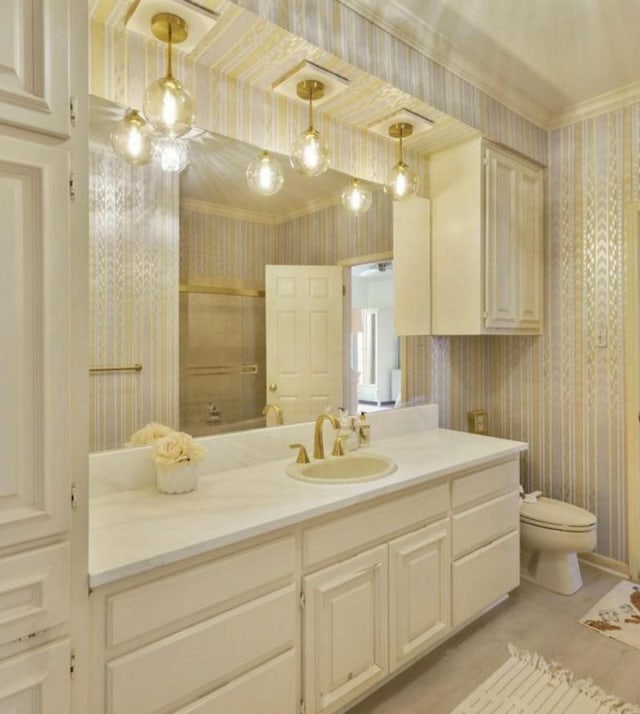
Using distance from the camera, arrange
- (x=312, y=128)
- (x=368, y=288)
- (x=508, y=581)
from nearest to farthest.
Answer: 1. (x=312, y=128)
2. (x=508, y=581)
3. (x=368, y=288)

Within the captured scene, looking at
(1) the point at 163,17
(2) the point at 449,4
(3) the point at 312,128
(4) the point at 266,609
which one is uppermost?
(2) the point at 449,4

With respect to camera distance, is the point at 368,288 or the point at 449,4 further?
the point at 368,288

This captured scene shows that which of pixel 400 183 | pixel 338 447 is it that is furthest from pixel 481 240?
pixel 338 447

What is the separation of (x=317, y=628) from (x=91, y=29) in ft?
6.84

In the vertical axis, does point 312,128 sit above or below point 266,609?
above

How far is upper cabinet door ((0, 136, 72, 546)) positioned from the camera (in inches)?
37.3

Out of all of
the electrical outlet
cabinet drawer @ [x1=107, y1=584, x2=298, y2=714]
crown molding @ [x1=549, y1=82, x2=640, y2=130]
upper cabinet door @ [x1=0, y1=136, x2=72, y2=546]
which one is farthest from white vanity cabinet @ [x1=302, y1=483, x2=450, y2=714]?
crown molding @ [x1=549, y1=82, x2=640, y2=130]

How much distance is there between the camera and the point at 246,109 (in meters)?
1.95

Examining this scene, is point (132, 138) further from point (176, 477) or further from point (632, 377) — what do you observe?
point (632, 377)

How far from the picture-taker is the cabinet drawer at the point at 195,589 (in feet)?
3.69

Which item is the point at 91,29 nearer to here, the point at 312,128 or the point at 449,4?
the point at 312,128

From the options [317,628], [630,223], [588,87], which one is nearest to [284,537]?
[317,628]

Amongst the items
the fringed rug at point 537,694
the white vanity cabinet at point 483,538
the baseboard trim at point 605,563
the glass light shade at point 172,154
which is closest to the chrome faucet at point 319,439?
the white vanity cabinet at point 483,538

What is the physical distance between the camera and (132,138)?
1638mm
